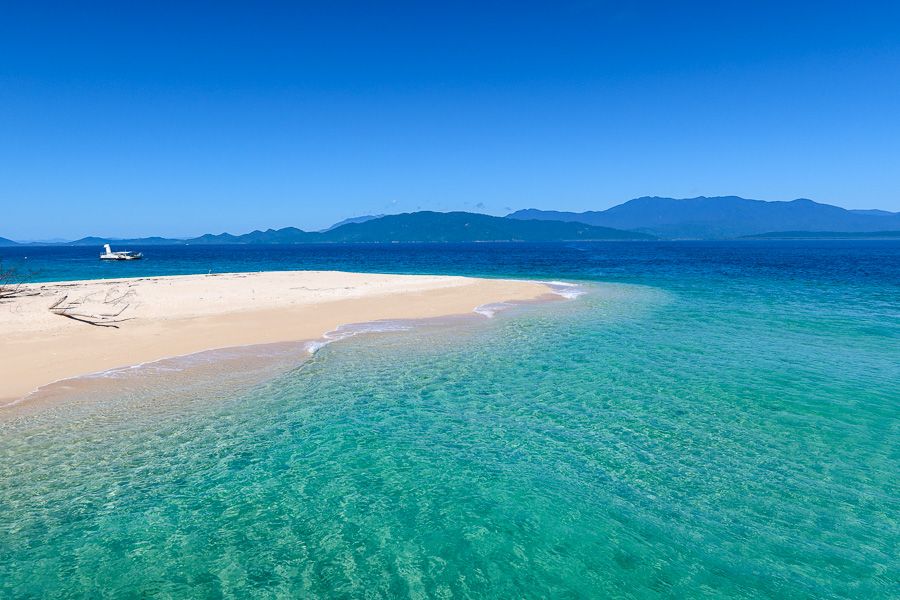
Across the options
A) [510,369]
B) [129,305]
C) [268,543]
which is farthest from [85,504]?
[129,305]

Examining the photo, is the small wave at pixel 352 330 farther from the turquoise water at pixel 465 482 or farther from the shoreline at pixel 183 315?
the turquoise water at pixel 465 482

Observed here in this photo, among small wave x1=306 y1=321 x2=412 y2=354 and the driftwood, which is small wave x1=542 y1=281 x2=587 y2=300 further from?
the driftwood

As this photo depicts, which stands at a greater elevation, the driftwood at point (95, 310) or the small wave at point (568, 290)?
the driftwood at point (95, 310)

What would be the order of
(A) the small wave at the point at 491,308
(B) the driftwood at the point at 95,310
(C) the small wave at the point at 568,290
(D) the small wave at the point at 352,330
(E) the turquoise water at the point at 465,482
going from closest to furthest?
(E) the turquoise water at the point at 465,482
(D) the small wave at the point at 352,330
(B) the driftwood at the point at 95,310
(A) the small wave at the point at 491,308
(C) the small wave at the point at 568,290

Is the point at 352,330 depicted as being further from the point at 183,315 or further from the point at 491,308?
the point at 491,308

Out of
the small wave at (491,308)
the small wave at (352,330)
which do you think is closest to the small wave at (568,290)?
the small wave at (491,308)

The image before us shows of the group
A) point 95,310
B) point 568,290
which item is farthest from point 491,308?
point 95,310
